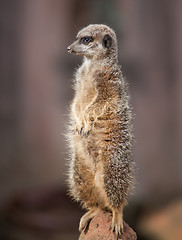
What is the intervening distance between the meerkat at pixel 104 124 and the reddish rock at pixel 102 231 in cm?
3

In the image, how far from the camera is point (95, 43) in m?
1.66

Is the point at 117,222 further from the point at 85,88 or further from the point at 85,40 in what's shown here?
the point at 85,40

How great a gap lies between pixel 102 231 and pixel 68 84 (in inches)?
140

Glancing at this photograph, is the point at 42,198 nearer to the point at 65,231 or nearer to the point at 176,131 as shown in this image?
the point at 65,231

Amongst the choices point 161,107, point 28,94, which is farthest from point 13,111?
point 161,107

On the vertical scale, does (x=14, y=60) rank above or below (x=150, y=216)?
above

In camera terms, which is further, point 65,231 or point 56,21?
point 56,21

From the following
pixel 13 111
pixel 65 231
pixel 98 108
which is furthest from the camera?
pixel 13 111

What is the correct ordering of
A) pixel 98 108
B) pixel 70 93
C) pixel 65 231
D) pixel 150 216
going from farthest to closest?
pixel 70 93 < pixel 150 216 < pixel 65 231 < pixel 98 108

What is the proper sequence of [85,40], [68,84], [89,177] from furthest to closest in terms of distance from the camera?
[68,84], [89,177], [85,40]

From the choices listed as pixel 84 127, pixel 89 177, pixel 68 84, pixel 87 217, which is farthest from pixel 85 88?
pixel 68 84

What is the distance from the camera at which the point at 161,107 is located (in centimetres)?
548

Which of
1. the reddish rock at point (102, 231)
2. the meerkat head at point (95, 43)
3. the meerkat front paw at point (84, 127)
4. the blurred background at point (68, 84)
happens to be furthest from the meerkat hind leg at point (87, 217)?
the blurred background at point (68, 84)

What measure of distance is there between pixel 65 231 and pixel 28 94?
2080 mm
